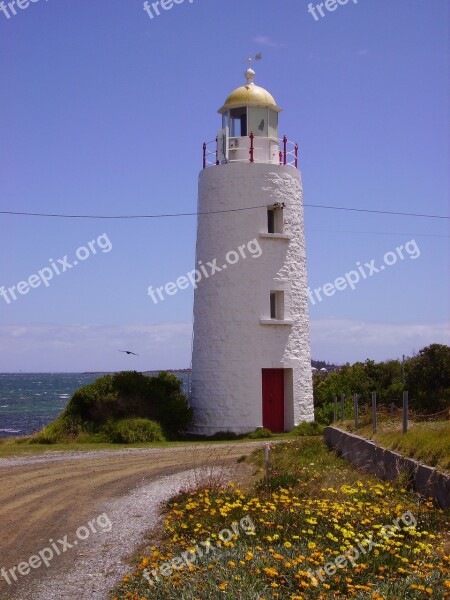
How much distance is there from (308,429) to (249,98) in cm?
1201

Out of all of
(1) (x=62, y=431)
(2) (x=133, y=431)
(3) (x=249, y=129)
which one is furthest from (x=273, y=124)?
(1) (x=62, y=431)

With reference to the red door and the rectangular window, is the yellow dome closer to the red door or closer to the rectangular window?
the rectangular window

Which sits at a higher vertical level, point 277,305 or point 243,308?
point 277,305

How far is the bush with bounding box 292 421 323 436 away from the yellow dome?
11.5m

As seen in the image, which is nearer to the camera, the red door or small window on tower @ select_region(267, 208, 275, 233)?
the red door

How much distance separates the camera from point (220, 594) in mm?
7066

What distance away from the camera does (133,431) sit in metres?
23.8

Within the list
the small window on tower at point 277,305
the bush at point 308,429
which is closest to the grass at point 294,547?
the bush at point 308,429

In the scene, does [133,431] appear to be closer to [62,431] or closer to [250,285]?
[62,431]

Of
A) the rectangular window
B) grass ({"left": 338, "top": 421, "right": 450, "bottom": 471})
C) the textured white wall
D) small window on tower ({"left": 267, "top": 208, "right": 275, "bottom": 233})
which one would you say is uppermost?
the rectangular window

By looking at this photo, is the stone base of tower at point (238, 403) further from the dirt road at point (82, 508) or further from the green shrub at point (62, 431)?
the dirt road at point (82, 508)

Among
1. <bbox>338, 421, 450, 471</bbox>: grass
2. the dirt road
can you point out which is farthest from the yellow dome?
<bbox>338, 421, 450, 471</bbox>: grass

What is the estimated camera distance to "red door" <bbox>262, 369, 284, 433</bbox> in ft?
87.3

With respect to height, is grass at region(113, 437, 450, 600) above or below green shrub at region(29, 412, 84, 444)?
below
